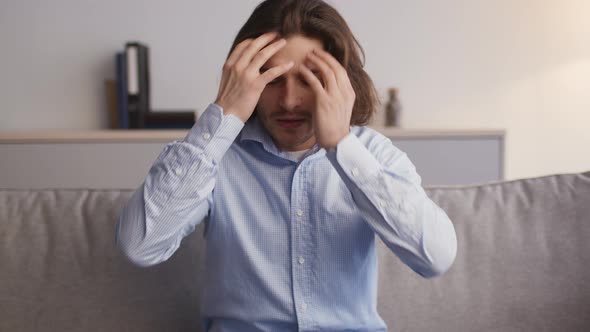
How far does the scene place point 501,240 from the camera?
1445 mm

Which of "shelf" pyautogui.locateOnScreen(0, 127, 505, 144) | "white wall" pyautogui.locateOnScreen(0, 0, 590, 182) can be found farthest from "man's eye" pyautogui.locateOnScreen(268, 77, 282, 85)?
"white wall" pyautogui.locateOnScreen(0, 0, 590, 182)

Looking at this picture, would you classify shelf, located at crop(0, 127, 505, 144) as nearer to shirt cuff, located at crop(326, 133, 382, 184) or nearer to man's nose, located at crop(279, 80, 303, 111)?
man's nose, located at crop(279, 80, 303, 111)

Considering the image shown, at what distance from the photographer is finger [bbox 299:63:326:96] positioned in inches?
44.0

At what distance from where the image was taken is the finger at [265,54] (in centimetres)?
114

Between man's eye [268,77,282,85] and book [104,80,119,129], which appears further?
book [104,80,119,129]

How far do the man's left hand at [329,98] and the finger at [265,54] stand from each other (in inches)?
2.3

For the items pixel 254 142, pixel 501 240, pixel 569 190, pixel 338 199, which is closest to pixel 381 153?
pixel 338 199

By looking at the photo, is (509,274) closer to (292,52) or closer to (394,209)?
(394,209)

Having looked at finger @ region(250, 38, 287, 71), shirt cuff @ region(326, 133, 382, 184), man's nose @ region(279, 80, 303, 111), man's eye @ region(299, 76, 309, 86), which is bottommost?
shirt cuff @ region(326, 133, 382, 184)

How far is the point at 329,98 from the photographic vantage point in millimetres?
1118

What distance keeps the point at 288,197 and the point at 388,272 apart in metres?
0.36

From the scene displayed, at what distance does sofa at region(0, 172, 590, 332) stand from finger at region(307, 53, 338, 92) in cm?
48

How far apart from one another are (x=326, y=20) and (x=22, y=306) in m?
0.89

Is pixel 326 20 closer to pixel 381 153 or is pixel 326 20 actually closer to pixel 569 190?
pixel 381 153
